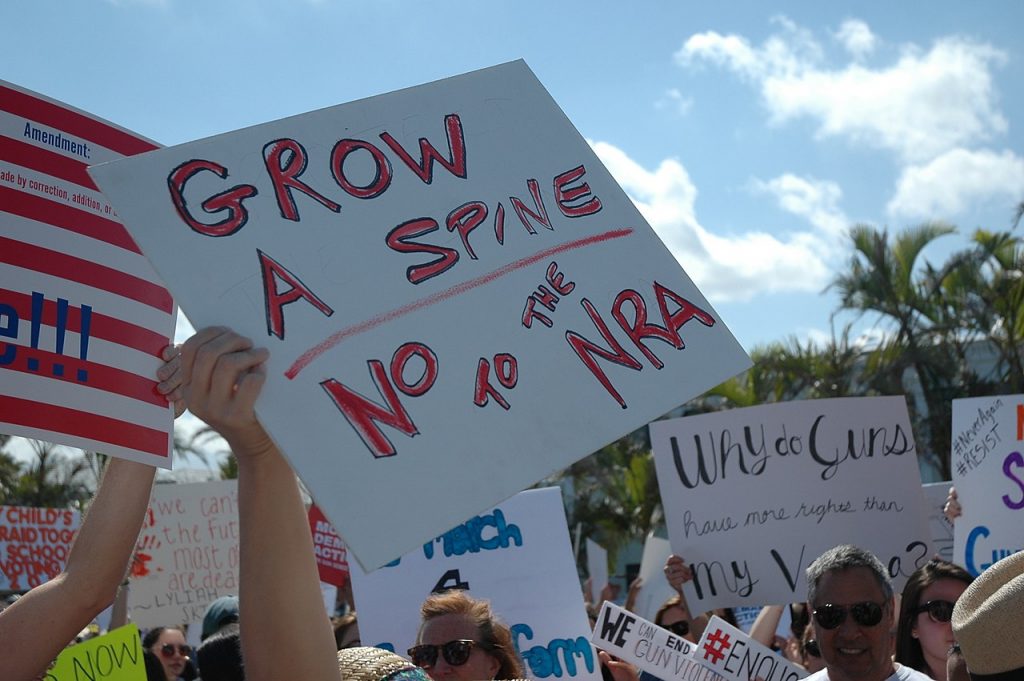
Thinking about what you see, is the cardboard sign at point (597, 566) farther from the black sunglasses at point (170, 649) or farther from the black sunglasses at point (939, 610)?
the black sunglasses at point (939, 610)

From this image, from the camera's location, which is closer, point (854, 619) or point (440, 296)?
point (440, 296)

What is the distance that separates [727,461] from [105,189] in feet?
13.4

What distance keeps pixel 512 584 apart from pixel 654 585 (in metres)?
3.62

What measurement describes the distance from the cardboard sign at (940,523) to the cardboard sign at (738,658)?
2617 mm

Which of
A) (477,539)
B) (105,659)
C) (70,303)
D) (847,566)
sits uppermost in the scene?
(70,303)

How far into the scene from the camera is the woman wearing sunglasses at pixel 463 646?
137 inches

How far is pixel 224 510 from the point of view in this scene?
352 inches

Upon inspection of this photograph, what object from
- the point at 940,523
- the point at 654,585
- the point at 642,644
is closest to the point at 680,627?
the point at 642,644

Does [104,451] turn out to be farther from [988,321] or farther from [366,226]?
[988,321]

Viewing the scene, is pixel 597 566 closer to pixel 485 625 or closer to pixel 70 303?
pixel 485 625

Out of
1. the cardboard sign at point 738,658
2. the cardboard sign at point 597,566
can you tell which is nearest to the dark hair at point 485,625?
the cardboard sign at point 738,658

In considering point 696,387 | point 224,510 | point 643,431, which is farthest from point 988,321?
point 696,387

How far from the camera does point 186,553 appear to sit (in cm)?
879

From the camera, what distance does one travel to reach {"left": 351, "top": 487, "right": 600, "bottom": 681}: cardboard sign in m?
4.93
